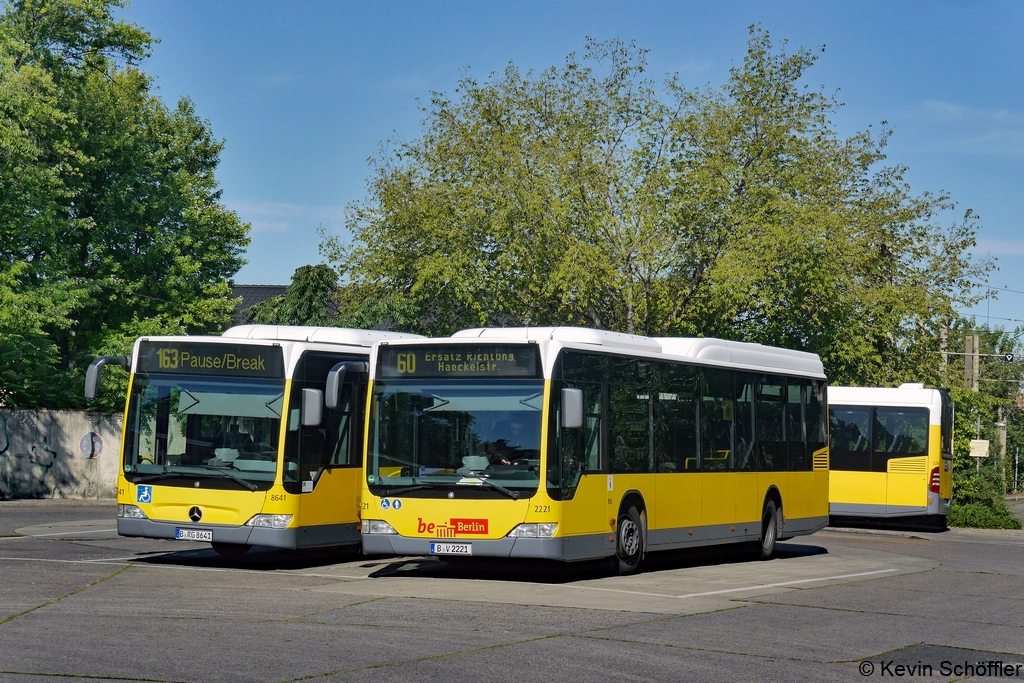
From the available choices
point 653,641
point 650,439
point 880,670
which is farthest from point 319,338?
point 880,670

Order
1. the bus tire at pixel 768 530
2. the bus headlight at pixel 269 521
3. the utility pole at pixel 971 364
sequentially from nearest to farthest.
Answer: the bus headlight at pixel 269 521, the bus tire at pixel 768 530, the utility pole at pixel 971 364

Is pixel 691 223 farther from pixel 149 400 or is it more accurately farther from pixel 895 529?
pixel 149 400

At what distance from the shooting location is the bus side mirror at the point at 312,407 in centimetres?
1513

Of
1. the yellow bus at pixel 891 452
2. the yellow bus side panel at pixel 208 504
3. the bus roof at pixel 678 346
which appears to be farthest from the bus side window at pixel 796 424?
the yellow bus side panel at pixel 208 504

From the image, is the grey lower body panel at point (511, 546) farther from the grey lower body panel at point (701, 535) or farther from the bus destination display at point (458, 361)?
the bus destination display at point (458, 361)

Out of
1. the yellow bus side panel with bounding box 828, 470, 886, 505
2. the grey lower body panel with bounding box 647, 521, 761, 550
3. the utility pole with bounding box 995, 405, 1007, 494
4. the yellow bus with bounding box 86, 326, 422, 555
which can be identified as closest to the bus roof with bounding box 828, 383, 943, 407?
the yellow bus side panel with bounding box 828, 470, 886, 505

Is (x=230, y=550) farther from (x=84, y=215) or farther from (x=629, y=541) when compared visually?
(x=84, y=215)

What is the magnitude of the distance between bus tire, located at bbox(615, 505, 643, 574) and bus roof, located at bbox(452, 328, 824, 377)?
6.77ft

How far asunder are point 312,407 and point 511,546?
2.81 metres

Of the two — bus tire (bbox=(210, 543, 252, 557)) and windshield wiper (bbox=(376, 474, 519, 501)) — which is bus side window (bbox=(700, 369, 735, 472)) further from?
bus tire (bbox=(210, 543, 252, 557))

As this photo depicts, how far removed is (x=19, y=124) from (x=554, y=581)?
68.9 feet

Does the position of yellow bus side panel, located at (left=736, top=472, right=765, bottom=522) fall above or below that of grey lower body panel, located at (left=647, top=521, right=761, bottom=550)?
above

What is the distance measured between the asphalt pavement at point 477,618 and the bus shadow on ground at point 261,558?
0.04 metres

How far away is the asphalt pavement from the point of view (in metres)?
8.77
